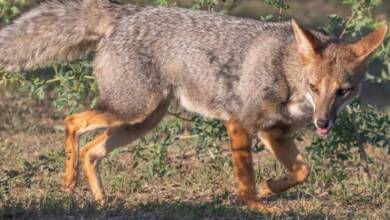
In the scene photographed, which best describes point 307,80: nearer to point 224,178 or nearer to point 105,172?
point 224,178

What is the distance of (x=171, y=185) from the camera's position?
8.08 m

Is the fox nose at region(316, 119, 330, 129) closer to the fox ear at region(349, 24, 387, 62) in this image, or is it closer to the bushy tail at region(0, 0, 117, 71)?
the fox ear at region(349, 24, 387, 62)

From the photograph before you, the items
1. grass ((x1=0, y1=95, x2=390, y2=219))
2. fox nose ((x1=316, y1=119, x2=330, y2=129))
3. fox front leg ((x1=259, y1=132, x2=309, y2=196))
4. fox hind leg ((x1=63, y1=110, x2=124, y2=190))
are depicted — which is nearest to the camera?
grass ((x1=0, y1=95, x2=390, y2=219))

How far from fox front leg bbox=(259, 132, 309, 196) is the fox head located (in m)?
0.59

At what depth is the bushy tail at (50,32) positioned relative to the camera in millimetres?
7738

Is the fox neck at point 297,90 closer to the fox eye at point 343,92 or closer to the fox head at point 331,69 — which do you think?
the fox head at point 331,69

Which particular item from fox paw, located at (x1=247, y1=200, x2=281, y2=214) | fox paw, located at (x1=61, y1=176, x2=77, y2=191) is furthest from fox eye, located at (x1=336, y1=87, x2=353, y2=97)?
fox paw, located at (x1=61, y1=176, x2=77, y2=191)

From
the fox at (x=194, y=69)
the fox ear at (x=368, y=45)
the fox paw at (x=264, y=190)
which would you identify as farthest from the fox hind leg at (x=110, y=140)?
the fox ear at (x=368, y=45)

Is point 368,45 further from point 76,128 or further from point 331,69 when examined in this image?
point 76,128

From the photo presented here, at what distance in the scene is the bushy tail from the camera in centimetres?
774

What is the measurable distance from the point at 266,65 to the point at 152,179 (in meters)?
1.40

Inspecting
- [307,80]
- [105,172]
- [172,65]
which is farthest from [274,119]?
[105,172]

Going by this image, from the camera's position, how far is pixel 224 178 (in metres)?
8.23

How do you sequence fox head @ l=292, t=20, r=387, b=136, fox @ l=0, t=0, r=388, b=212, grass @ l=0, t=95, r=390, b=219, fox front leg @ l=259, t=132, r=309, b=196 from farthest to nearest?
fox front leg @ l=259, t=132, r=309, b=196, fox @ l=0, t=0, r=388, b=212, fox head @ l=292, t=20, r=387, b=136, grass @ l=0, t=95, r=390, b=219
